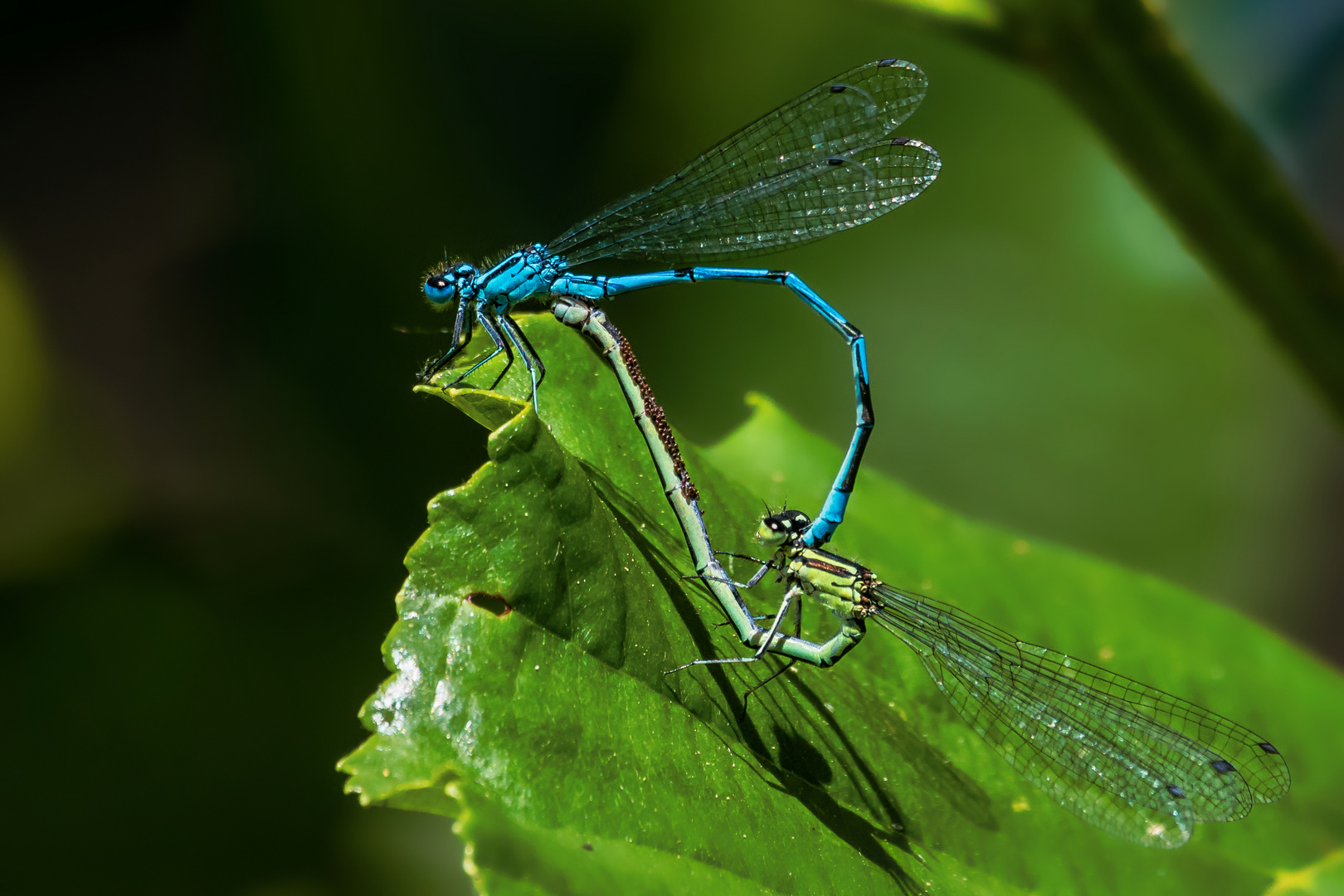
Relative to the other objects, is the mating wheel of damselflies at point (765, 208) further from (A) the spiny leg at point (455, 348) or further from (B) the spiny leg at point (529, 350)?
(B) the spiny leg at point (529, 350)

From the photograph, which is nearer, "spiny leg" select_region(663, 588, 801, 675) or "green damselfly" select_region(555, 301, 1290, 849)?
"spiny leg" select_region(663, 588, 801, 675)

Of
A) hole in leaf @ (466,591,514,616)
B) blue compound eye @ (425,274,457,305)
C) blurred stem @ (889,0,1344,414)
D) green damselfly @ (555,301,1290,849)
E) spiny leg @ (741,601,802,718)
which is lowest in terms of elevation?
hole in leaf @ (466,591,514,616)

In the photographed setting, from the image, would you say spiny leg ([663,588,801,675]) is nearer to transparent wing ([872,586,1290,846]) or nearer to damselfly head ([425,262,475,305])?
transparent wing ([872,586,1290,846])

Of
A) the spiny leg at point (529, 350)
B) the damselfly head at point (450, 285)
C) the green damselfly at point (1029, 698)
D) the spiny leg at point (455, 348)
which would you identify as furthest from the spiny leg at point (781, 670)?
the damselfly head at point (450, 285)

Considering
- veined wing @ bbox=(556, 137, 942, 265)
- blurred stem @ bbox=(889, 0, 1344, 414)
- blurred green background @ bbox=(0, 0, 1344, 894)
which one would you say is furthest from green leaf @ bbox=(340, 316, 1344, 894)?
blurred stem @ bbox=(889, 0, 1344, 414)

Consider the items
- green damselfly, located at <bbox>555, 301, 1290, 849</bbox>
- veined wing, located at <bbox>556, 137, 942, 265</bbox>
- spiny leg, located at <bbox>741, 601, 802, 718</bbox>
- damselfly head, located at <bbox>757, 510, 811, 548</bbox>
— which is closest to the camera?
spiny leg, located at <bbox>741, 601, 802, 718</bbox>

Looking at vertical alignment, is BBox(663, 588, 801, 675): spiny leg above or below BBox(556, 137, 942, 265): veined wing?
below

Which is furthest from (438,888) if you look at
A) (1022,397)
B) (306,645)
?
(1022,397)
